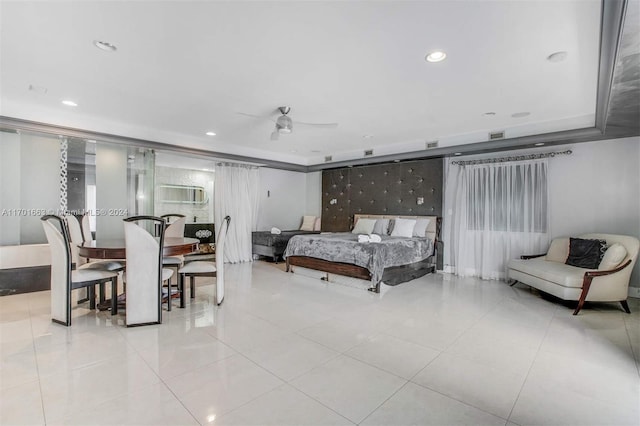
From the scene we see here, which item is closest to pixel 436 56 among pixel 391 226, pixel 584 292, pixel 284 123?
pixel 284 123

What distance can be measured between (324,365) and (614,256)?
3.87 meters

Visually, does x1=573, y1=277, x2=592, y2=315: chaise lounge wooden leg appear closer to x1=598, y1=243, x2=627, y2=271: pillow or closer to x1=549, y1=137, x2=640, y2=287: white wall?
x1=598, y1=243, x2=627, y2=271: pillow

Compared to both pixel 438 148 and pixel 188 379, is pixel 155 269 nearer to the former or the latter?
pixel 188 379

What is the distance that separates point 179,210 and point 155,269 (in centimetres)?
652

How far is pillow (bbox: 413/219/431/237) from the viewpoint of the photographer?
5934 mm

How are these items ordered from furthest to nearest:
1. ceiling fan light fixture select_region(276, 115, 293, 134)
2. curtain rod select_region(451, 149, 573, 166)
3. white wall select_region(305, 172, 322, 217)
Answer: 1. white wall select_region(305, 172, 322, 217)
2. curtain rod select_region(451, 149, 573, 166)
3. ceiling fan light fixture select_region(276, 115, 293, 134)

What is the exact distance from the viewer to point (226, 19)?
7.47ft

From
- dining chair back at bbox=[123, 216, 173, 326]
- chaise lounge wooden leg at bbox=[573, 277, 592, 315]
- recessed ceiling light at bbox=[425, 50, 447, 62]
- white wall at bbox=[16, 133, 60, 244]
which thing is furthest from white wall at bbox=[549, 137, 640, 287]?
white wall at bbox=[16, 133, 60, 244]

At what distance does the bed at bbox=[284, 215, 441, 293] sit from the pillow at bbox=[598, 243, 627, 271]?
238 cm

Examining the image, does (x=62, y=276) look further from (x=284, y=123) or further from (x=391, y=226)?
(x=391, y=226)

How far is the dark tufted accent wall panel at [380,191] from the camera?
6109 millimetres

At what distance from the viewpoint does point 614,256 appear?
12.1 feet

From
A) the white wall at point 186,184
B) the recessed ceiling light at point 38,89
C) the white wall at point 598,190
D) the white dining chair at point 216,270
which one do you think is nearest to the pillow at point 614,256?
the white wall at point 598,190

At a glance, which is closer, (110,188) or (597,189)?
(597,189)
